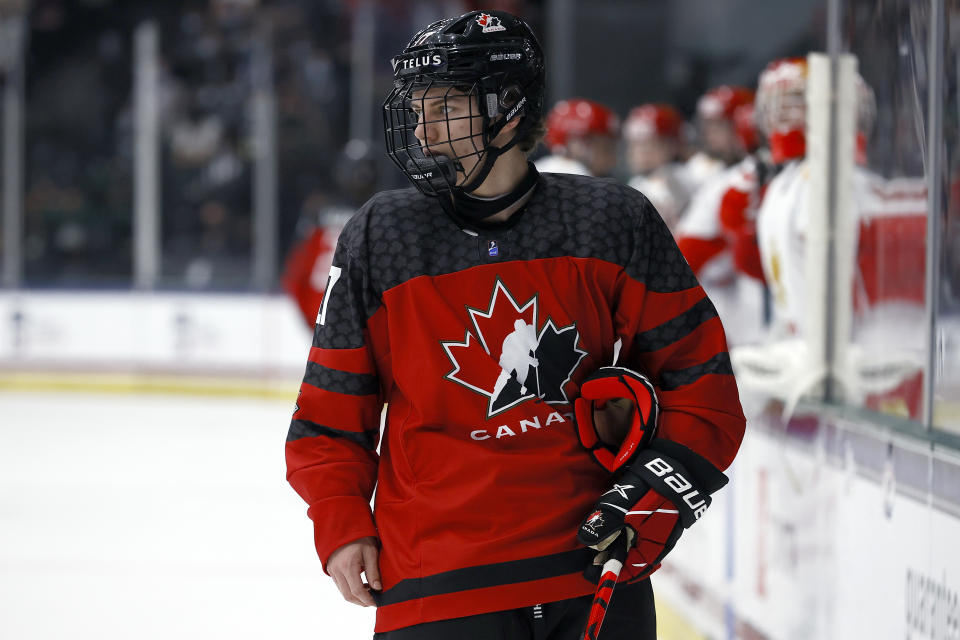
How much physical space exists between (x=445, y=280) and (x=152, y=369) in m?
7.24

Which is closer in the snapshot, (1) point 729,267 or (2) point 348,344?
(2) point 348,344

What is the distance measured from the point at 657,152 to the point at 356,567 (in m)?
3.70

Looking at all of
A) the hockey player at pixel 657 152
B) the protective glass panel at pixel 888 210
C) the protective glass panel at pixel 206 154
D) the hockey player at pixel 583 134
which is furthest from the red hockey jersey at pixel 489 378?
the protective glass panel at pixel 206 154

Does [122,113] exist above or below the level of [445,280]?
above

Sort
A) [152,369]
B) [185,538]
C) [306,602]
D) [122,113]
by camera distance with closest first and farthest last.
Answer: [306,602] < [185,538] < [152,369] < [122,113]

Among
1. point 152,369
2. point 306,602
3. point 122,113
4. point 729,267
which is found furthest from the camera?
point 122,113

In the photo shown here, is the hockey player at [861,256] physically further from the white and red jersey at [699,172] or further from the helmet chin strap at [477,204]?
the white and red jersey at [699,172]

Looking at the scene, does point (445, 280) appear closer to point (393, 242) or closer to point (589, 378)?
point (393, 242)

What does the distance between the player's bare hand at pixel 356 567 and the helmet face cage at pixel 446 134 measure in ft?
1.32

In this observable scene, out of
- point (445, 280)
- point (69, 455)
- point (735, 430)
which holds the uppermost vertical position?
point (445, 280)

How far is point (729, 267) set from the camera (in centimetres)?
398

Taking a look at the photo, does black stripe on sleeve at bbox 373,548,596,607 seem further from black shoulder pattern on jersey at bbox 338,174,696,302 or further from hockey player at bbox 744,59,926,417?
hockey player at bbox 744,59,926,417

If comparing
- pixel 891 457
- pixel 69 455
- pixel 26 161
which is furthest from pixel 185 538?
pixel 26 161

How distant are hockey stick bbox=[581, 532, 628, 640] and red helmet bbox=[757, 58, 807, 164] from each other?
1.85 metres
